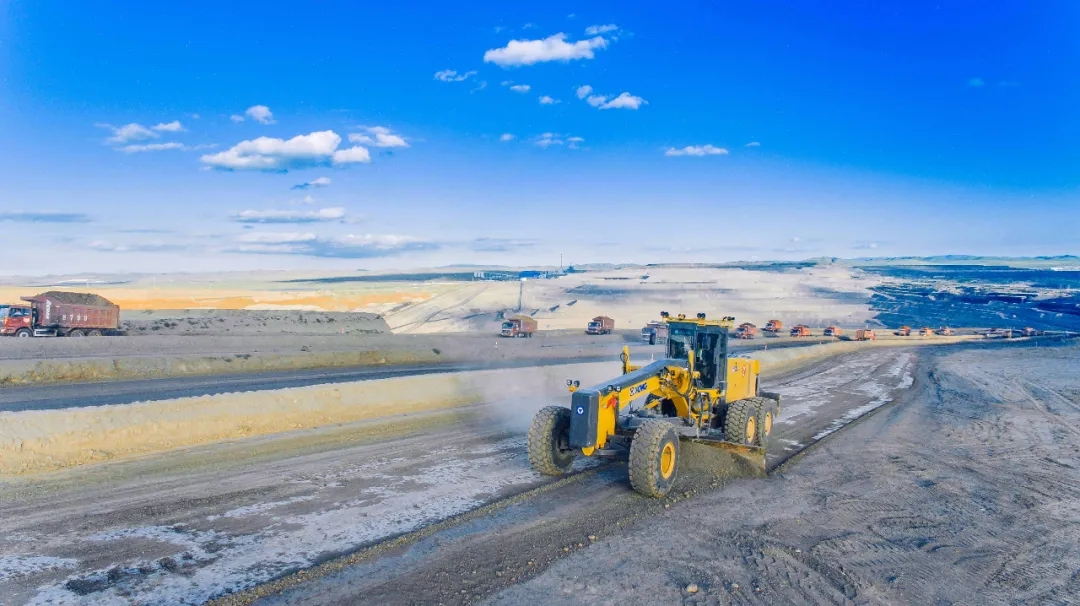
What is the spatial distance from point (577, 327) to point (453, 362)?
38295 millimetres

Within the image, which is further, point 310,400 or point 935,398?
point 935,398

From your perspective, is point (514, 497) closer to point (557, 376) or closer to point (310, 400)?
point (310, 400)

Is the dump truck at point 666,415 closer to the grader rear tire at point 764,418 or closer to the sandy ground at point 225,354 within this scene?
the grader rear tire at point 764,418

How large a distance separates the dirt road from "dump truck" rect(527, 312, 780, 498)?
599 millimetres

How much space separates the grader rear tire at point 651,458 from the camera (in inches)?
428

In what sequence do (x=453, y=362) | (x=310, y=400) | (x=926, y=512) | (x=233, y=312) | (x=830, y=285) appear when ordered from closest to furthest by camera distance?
(x=926, y=512) → (x=310, y=400) → (x=453, y=362) → (x=233, y=312) → (x=830, y=285)

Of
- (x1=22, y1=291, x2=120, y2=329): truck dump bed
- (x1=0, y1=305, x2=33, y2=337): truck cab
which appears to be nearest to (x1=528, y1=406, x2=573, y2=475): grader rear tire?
(x1=22, y1=291, x2=120, y2=329): truck dump bed

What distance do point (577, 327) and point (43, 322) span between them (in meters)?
46.7

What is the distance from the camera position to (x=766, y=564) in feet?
28.9

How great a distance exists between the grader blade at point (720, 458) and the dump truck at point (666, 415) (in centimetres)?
3

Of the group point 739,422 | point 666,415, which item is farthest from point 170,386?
point 739,422

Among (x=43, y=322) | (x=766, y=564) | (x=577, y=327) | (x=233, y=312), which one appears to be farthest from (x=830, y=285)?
(x=766, y=564)

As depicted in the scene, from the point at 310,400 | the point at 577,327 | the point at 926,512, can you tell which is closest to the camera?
the point at 926,512

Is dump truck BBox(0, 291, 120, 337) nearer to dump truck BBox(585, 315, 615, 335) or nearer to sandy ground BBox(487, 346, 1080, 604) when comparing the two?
dump truck BBox(585, 315, 615, 335)
